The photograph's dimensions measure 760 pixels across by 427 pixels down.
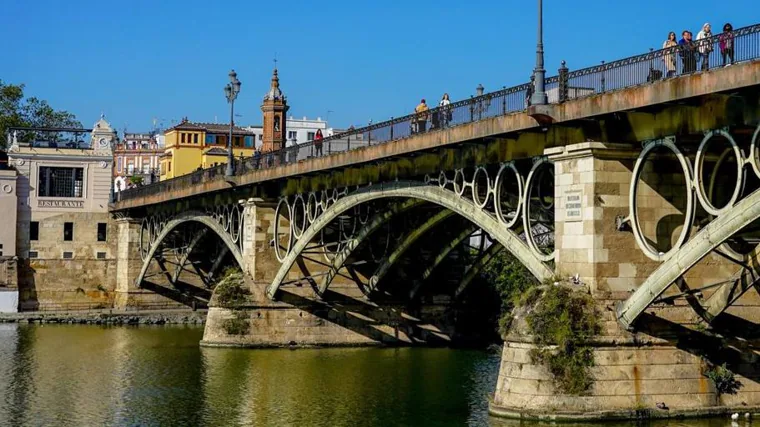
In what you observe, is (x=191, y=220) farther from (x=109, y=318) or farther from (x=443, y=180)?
(x=443, y=180)

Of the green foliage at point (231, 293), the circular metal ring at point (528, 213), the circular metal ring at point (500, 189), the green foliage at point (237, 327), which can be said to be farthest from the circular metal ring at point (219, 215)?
the circular metal ring at point (528, 213)

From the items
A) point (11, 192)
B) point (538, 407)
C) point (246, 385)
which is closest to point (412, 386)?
point (246, 385)

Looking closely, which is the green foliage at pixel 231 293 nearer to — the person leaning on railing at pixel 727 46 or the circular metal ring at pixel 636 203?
the circular metal ring at pixel 636 203

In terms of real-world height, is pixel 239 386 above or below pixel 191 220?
below

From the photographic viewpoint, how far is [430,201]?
1437 inches

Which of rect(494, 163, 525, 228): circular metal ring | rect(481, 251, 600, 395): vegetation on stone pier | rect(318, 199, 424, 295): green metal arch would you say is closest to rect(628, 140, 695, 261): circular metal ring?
rect(481, 251, 600, 395): vegetation on stone pier

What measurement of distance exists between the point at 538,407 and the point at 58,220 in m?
56.4

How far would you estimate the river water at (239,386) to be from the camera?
3173cm

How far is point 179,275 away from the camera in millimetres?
72625

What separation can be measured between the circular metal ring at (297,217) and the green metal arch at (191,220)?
11.8ft

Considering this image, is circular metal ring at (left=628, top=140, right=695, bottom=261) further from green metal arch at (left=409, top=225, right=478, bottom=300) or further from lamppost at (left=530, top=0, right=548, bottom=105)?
green metal arch at (left=409, top=225, right=478, bottom=300)

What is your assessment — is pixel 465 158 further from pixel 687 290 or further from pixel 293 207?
pixel 293 207

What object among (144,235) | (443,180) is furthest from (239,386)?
(144,235)

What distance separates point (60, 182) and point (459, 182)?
49805mm
